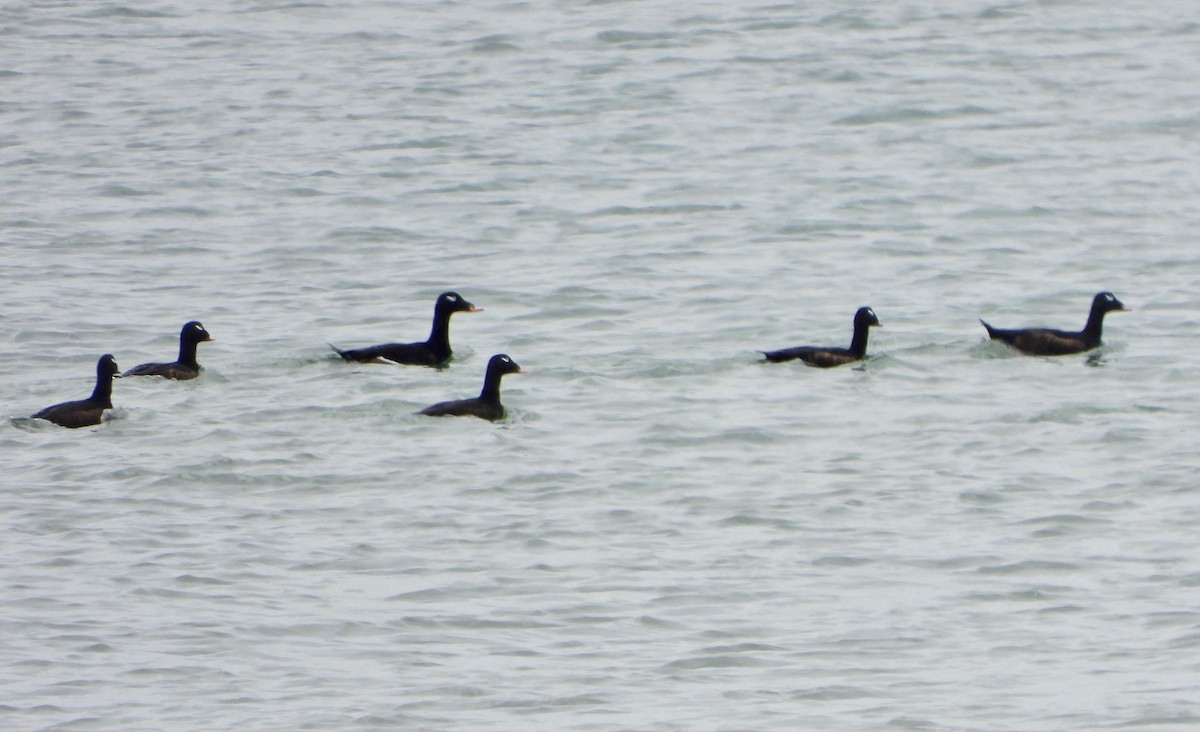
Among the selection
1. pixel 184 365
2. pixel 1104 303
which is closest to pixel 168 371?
pixel 184 365

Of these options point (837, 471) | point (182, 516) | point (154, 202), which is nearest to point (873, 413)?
point (837, 471)

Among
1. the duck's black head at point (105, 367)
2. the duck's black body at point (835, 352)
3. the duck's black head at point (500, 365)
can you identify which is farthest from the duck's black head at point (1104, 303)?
the duck's black head at point (105, 367)

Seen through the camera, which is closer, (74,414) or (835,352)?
(74,414)

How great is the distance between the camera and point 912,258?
2512 centimetres

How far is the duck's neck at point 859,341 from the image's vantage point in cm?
2044

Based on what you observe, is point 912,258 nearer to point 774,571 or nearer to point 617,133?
point 617,133

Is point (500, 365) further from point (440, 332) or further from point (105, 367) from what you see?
point (105, 367)

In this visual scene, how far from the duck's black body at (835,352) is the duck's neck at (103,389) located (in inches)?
226

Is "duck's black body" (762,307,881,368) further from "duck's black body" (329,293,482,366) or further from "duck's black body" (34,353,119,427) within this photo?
"duck's black body" (34,353,119,427)

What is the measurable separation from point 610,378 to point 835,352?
2.04 m

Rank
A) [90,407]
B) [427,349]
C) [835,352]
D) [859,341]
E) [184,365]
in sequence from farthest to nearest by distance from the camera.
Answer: [427,349], [859,341], [835,352], [184,365], [90,407]

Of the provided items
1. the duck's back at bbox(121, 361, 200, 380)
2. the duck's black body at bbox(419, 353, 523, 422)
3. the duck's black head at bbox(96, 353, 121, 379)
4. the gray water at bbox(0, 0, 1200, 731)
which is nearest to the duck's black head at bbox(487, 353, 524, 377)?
the duck's black body at bbox(419, 353, 523, 422)

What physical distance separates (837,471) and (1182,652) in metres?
4.59

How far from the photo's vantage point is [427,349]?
2077cm
